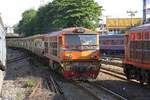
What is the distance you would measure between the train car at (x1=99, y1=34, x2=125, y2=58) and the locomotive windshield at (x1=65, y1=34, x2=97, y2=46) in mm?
29444

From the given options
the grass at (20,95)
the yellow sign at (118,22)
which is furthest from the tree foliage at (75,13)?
the yellow sign at (118,22)

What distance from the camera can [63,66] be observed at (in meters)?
23.2

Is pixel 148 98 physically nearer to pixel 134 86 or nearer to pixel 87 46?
pixel 134 86

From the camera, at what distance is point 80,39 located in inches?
927

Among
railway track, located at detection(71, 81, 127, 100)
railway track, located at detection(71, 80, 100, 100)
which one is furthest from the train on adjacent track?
railway track, located at detection(71, 80, 100, 100)

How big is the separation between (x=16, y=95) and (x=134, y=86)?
18.9ft

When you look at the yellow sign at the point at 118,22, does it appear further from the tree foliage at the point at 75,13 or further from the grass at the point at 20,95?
the grass at the point at 20,95

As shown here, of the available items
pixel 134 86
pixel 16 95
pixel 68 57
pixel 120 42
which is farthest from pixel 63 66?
pixel 120 42

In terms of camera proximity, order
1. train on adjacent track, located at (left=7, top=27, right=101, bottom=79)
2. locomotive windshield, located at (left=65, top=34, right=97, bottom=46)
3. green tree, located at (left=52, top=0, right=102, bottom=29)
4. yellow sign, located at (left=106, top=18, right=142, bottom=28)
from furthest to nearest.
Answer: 1. yellow sign, located at (left=106, top=18, right=142, bottom=28)
2. green tree, located at (left=52, top=0, right=102, bottom=29)
3. locomotive windshield, located at (left=65, top=34, right=97, bottom=46)
4. train on adjacent track, located at (left=7, top=27, right=101, bottom=79)

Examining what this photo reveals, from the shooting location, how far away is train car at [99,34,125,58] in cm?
5431

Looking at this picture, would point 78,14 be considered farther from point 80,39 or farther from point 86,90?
point 86,90

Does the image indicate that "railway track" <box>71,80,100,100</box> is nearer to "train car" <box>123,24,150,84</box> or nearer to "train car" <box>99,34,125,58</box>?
"train car" <box>123,24,150,84</box>

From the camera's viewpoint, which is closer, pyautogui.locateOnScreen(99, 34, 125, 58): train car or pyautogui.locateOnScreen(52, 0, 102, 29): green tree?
pyautogui.locateOnScreen(99, 34, 125, 58): train car

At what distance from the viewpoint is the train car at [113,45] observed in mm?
54312
